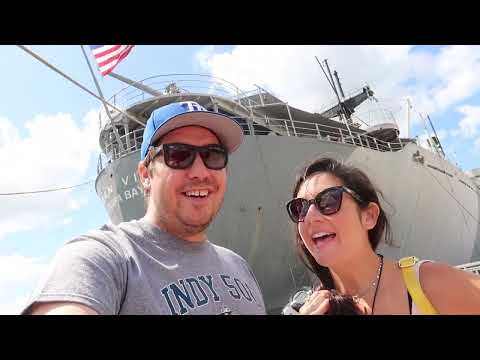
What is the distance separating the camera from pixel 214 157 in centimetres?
185

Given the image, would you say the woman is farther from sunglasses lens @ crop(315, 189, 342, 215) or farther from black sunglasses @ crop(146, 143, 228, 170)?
black sunglasses @ crop(146, 143, 228, 170)

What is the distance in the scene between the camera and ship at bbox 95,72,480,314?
10.2m

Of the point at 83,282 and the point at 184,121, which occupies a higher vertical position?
the point at 184,121

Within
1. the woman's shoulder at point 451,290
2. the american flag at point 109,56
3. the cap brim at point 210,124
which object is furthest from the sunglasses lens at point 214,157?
the american flag at point 109,56

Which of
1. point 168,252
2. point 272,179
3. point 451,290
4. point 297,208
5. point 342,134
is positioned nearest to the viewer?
point 451,290

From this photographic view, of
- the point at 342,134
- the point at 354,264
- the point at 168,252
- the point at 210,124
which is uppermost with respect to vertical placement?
the point at 342,134

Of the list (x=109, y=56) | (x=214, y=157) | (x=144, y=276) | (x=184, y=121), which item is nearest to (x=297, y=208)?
(x=214, y=157)

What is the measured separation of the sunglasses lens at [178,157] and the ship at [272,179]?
A: 7.12m

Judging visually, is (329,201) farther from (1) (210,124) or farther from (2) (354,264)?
(1) (210,124)

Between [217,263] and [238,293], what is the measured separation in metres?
0.19

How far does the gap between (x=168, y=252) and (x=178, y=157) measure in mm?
470
